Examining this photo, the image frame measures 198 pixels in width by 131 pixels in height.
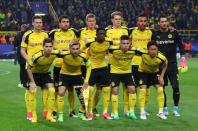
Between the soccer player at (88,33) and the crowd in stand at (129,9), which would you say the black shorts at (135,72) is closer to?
the soccer player at (88,33)

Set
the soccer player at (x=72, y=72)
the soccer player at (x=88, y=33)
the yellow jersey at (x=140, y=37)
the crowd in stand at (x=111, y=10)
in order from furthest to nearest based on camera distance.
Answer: the crowd in stand at (x=111, y=10) → the yellow jersey at (x=140, y=37) → the soccer player at (x=88, y=33) → the soccer player at (x=72, y=72)

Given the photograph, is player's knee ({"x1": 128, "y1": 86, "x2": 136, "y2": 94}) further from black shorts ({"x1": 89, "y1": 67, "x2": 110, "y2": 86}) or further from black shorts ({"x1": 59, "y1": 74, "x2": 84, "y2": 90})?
black shorts ({"x1": 59, "y1": 74, "x2": 84, "y2": 90})

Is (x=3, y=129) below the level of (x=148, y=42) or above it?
below

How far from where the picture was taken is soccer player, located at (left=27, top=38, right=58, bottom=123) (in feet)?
38.9

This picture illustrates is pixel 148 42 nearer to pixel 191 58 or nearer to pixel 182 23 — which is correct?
pixel 191 58

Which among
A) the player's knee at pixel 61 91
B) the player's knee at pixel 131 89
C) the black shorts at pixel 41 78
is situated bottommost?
the player's knee at pixel 131 89

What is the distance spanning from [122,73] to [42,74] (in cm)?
199

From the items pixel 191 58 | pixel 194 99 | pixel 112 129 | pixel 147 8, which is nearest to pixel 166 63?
pixel 112 129

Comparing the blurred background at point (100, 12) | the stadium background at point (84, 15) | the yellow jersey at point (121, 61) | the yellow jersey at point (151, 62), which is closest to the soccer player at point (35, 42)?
the yellow jersey at point (121, 61)

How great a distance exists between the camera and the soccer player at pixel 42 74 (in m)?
11.9

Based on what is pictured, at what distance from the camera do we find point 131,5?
45656 millimetres

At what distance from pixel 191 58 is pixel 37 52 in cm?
2534

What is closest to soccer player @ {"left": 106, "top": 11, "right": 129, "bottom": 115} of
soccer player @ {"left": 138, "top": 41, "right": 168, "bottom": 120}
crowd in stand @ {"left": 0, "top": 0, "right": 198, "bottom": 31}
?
soccer player @ {"left": 138, "top": 41, "right": 168, "bottom": 120}

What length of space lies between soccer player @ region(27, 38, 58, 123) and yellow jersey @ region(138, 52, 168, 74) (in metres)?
2.31
